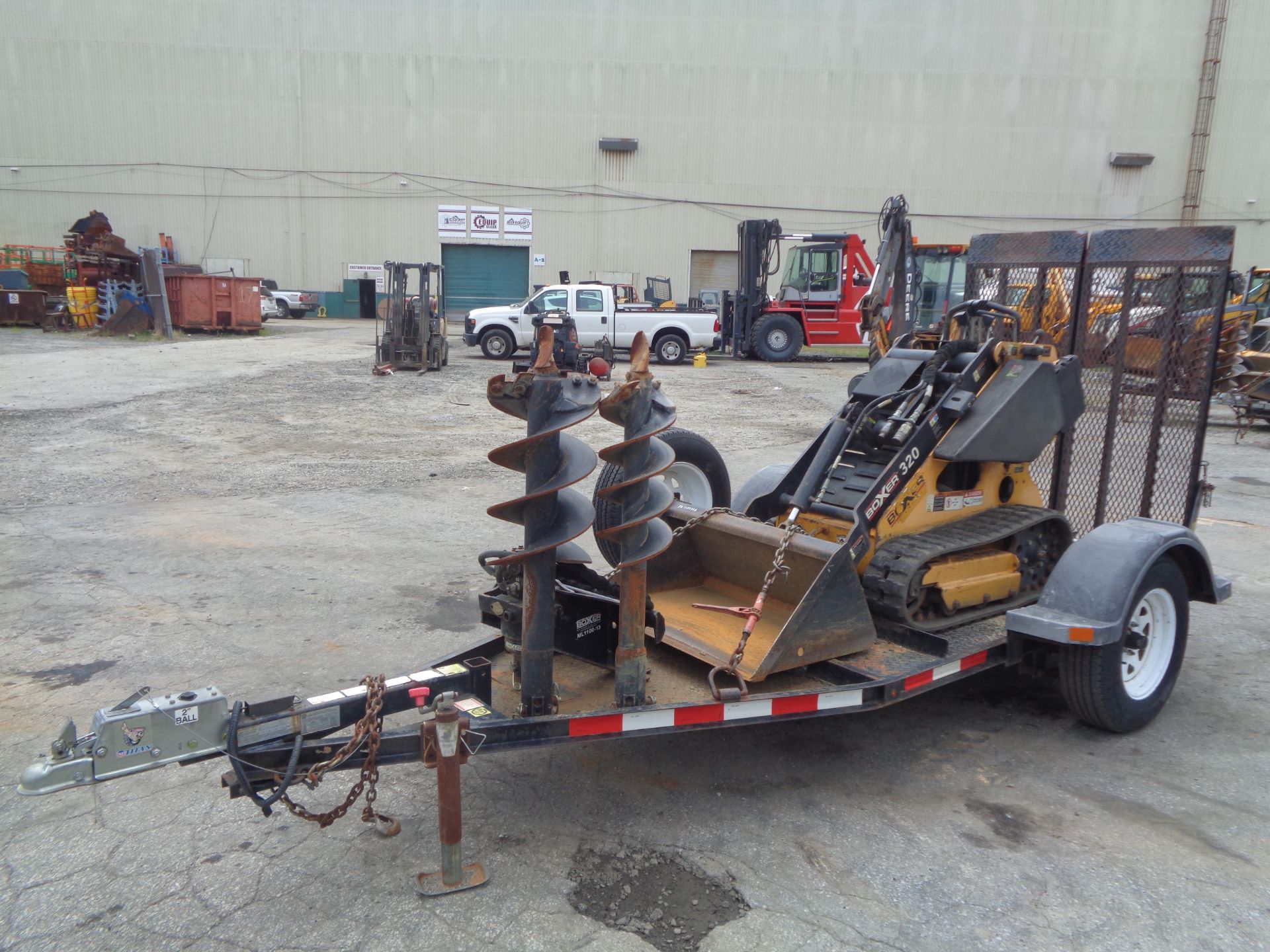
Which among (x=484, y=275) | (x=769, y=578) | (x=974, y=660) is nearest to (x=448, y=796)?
(x=769, y=578)

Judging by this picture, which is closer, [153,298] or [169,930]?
[169,930]

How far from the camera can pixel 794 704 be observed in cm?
365

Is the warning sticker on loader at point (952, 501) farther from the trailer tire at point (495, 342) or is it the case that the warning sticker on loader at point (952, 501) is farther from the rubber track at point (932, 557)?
the trailer tire at point (495, 342)

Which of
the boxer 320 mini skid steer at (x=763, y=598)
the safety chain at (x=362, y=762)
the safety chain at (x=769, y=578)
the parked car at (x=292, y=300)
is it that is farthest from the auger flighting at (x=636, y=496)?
the parked car at (x=292, y=300)

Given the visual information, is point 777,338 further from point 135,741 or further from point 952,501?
point 135,741

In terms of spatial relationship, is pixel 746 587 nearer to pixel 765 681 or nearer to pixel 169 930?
pixel 765 681

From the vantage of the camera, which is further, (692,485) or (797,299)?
(797,299)

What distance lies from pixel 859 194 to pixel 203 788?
34.3m

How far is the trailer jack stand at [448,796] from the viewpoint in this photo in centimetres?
293

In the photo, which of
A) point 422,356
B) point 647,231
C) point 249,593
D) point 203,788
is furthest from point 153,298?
point 203,788

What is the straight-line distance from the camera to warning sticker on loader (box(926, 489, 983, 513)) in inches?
191

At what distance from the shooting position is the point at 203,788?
384 centimetres

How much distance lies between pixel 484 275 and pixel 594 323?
51.3 ft

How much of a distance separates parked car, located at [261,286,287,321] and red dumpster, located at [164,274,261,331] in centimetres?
757
